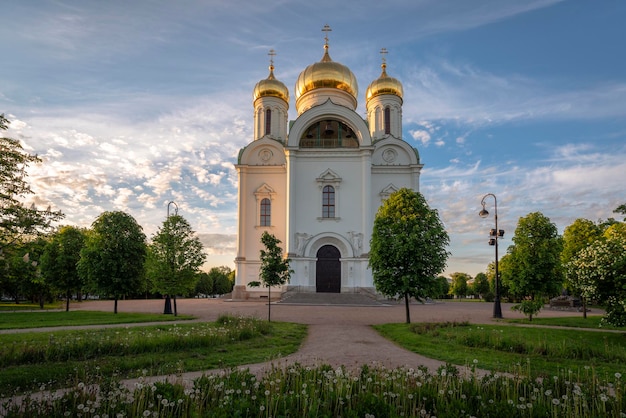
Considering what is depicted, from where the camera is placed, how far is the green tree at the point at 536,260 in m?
19.5

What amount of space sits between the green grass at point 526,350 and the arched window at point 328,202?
2408cm

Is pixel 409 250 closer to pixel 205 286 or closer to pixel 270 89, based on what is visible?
pixel 270 89

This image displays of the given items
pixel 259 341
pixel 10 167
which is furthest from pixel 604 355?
pixel 10 167

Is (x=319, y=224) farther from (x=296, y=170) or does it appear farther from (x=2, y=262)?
(x=2, y=262)

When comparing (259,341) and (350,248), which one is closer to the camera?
(259,341)

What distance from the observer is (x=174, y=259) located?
20922 millimetres

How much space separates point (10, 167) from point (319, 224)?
28508 mm

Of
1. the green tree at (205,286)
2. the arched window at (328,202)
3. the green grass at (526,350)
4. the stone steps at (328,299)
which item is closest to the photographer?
the green grass at (526,350)

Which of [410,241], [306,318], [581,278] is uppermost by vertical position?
[410,241]

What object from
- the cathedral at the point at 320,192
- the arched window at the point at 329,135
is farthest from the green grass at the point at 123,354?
the arched window at the point at 329,135

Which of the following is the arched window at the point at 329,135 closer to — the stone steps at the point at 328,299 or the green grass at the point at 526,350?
Result: the stone steps at the point at 328,299

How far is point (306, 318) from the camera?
1961 centimetres

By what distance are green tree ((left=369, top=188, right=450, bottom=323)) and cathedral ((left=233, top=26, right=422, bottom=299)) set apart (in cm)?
1823

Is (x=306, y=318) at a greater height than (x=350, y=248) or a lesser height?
lesser
